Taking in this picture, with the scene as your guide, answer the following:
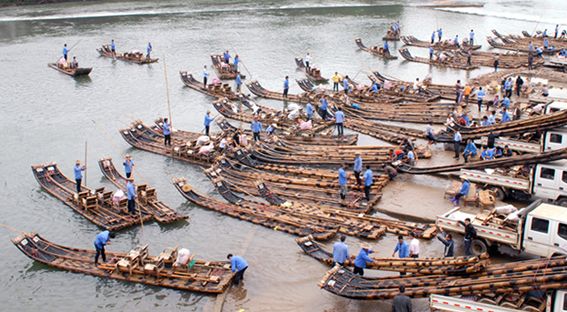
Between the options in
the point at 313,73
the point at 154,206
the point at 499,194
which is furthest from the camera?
the point at 313,73

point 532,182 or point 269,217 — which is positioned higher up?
point 532,182

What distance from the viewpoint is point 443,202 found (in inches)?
814

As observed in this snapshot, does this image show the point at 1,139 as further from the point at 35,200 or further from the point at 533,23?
the point at 533,23

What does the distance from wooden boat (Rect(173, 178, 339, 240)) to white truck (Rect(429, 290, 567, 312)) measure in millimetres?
6196

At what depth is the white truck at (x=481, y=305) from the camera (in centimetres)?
1162

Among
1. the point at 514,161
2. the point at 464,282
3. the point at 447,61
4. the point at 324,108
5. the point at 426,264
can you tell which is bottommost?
the point at 426,264

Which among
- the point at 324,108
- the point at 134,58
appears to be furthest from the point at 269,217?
the point at 134,58

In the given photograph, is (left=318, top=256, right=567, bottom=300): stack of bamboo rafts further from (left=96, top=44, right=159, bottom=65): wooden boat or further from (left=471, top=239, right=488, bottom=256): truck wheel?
(left=96, top=44, right=159, bottom=65): wooden boat

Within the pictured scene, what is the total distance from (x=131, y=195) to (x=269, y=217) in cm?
651

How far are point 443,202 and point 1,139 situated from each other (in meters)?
29.8

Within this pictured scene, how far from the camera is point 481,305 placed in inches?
487

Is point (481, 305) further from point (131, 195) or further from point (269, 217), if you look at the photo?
point (131, 195)

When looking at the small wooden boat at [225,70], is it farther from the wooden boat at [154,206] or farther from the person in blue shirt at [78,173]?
the person in blue shirt at [78,173]

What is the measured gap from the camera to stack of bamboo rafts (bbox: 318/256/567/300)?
38.9 feet
